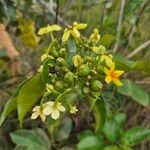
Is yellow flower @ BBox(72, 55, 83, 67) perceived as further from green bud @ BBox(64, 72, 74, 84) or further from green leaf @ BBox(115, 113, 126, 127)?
green leaf @ BBox(115, 113, 126, 127)

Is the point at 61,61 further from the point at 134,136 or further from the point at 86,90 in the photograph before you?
the point at 134,136

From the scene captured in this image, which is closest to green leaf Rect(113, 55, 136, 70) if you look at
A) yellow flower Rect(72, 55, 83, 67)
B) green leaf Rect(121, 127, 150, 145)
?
yellow flower Rect(72, 55, 83, 67)

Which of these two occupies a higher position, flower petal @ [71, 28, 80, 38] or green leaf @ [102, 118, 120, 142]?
flower petal @ [71, 28, 80, 38]

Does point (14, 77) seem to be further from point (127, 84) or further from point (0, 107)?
point (127, 84)

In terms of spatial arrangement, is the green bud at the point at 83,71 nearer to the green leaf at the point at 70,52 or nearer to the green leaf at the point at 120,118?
the green leaf at the point at 70,52

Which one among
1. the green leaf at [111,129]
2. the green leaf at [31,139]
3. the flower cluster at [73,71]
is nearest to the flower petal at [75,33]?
the flower cluster at [73,71]

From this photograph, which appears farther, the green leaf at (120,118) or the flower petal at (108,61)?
the green leaf at (120,118)

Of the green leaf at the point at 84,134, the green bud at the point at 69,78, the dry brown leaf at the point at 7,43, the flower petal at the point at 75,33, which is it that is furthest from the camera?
the dry brown leaf at the point at 7,43
